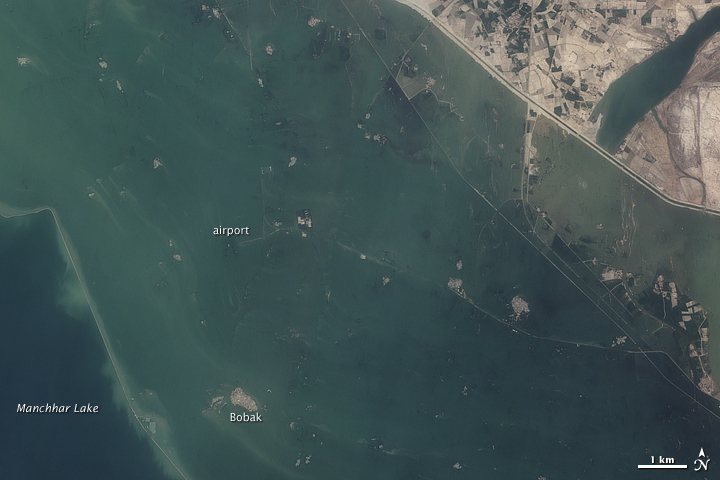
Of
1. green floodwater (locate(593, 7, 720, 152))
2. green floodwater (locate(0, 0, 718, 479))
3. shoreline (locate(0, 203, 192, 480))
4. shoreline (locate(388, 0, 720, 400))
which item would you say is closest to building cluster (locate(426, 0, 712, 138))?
shoreline (locate(388, 0, 720, 400))

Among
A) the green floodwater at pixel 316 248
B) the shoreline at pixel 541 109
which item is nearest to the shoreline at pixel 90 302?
the green floodwater at pixel 316 248

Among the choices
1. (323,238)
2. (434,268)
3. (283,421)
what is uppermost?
(323,238)

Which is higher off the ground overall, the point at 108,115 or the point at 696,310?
the point at 108,115

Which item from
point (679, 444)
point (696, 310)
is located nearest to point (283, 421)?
point (679, 444)

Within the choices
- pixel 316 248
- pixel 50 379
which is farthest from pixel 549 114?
pixel 50 379

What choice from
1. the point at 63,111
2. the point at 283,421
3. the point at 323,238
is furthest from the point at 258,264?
the point at 63,111

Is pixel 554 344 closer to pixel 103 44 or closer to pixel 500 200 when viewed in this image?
pixel 500 200
